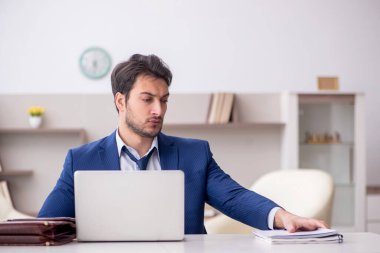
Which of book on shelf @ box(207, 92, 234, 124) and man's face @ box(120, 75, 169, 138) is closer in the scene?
man's face @ box(120, 75, 169, 138)

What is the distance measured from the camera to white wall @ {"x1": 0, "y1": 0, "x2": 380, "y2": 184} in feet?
20.0

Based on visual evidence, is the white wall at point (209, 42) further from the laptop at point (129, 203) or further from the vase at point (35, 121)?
the laptop at point (129, 203)

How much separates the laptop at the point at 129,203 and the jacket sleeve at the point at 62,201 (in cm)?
40

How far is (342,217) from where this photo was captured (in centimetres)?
584

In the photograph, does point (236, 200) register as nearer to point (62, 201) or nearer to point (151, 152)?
point (151, 152)

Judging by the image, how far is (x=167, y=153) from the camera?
2756 millimetres

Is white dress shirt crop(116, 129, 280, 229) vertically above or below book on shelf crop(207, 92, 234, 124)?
below

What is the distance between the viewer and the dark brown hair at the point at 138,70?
9.02 feet

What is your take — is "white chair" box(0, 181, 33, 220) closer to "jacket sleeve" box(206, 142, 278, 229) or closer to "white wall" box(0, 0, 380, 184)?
"white wall" box(0, 0, 380, 184)

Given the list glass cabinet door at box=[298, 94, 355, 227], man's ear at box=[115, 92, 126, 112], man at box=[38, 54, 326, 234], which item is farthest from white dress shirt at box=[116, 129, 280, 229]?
glass cabinet door at box=[298, 94, 355, 227]

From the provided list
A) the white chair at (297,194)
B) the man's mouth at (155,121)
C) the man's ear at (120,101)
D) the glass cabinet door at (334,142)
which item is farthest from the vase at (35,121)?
the man's mouth at (155,121)

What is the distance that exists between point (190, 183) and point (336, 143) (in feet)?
11.3

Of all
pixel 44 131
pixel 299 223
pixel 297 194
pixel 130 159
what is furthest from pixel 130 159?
pixel 44 131

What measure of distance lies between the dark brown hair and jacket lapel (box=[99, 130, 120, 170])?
211 mm
